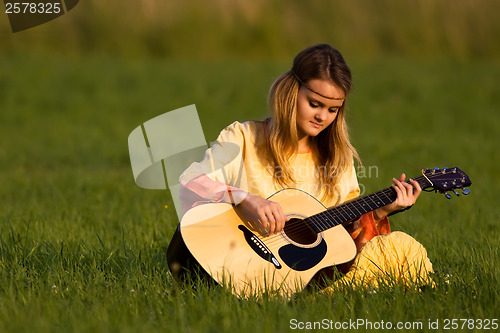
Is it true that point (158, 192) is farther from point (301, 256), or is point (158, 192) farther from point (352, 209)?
point (301, 256)

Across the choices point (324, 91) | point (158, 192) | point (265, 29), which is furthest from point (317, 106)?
point (265, 29)

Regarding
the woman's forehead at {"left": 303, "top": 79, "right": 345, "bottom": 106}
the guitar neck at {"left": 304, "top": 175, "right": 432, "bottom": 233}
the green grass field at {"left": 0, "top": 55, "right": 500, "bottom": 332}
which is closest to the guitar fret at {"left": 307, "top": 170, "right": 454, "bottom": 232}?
the guitar neck at {"left": 304, "top": 175, "right": 432, "bottom": 233}

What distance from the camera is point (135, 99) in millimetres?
14148

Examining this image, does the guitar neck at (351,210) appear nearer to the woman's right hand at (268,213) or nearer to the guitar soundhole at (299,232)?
the guitar soundhole at (299,232)

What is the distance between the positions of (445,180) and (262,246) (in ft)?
3.68

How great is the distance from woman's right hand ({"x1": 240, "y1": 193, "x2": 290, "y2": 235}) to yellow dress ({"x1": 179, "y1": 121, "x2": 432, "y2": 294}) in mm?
109

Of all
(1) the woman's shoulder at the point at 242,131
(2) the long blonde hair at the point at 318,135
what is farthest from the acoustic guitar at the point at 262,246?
(1) the woman's shoulder at the point at 242,131

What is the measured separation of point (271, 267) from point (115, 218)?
8.50ft

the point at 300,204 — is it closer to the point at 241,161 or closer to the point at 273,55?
the point at 241,161

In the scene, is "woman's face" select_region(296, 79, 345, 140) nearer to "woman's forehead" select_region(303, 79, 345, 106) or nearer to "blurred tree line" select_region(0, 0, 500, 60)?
"woman's forehead" select_region(303, 79, 345, 106)

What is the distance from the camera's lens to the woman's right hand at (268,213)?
11.6ft

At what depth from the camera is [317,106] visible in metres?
3.91

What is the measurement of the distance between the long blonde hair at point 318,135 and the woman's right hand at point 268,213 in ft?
1.51

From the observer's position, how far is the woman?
381 cm
